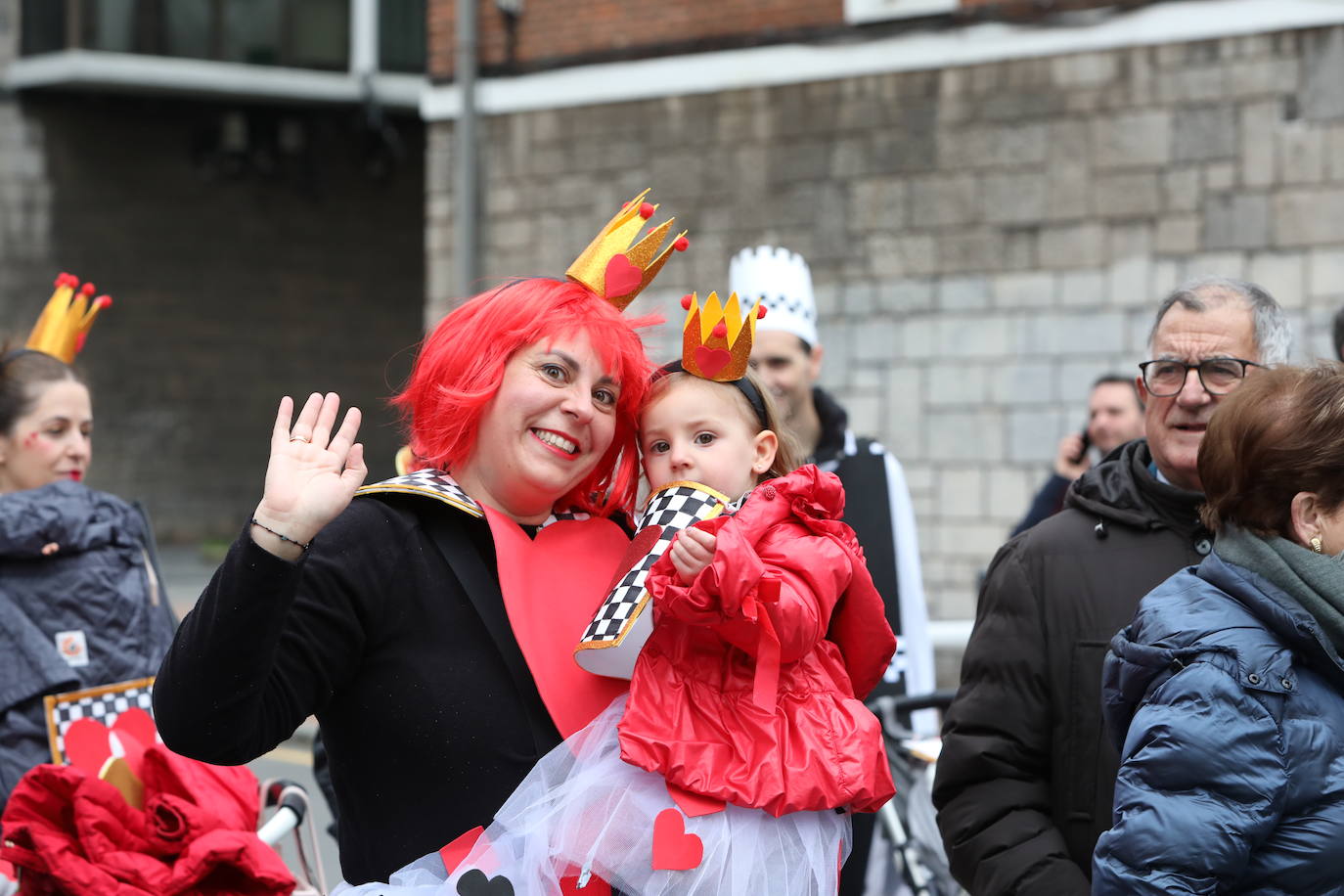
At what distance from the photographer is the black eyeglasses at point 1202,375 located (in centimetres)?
259

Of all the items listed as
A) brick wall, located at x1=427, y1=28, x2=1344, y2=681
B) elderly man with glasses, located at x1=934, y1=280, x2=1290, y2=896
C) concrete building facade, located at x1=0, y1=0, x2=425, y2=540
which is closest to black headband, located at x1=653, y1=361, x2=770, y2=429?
elderly man with glasses, located at x1=934, y1=280, x2=1290, y2=896

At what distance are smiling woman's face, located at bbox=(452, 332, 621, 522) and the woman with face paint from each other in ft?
5.62

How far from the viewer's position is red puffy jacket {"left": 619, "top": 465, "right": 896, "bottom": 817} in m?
2.11

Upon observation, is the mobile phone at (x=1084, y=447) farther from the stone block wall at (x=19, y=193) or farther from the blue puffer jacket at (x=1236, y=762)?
the stone block wall at (x=19, y=193)

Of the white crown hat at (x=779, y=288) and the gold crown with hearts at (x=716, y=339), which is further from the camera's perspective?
the white crown hat at (x=779, y=288)

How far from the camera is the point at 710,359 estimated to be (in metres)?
2.50

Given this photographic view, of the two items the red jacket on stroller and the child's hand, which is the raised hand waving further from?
the red jacket on stroller

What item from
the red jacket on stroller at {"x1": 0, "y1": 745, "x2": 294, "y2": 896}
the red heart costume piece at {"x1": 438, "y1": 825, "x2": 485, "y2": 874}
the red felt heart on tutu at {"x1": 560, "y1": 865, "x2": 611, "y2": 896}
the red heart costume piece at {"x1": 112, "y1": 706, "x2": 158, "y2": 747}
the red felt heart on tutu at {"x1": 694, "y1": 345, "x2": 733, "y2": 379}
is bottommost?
the red jacket on stroller at {"x1": 0, "y1": 745, "x2": 294, "y2": 896}

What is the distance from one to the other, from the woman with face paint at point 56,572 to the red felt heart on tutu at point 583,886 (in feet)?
6.28

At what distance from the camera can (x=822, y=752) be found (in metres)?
2.16

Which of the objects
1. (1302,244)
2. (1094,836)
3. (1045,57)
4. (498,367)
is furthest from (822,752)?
(1045,57)

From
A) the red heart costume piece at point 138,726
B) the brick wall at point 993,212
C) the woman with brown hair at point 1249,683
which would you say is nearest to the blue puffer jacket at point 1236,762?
the woman with brown hair at point 1249,683

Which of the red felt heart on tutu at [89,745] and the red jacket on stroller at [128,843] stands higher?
the red felt heart on tutu at [89,745]

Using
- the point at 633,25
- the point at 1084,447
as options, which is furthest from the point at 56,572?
the point at 633,25
